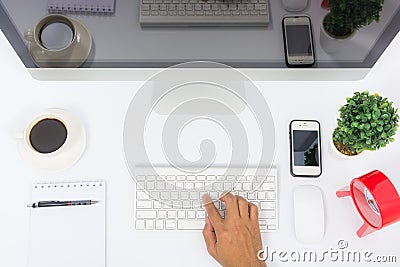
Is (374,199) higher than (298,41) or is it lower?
lower

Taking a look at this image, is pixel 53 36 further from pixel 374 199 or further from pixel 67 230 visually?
pixel 374 199

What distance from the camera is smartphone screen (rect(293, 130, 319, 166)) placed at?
87 centimetres

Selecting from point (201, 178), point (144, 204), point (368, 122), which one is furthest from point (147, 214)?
point (368, 122)

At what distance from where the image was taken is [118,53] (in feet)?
2.49

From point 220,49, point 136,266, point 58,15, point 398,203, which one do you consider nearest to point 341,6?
point 220,49

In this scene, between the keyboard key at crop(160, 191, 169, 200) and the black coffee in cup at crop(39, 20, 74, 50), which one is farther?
the keyboard key at crop(160, 191, 169, 200)

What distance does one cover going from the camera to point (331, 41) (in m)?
0.77

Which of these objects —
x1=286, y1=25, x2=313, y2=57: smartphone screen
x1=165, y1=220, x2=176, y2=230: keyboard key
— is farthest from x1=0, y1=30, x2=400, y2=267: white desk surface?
x1=286, y1=25, x2=313, y2=57: smartphone screen

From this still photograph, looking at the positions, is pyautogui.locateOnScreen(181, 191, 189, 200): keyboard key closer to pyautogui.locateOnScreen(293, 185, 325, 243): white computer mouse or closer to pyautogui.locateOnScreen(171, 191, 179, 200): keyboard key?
pyautogui.locateOnScreen(171, 191, 179, 200): keyboard key

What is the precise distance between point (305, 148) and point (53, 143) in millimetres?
475

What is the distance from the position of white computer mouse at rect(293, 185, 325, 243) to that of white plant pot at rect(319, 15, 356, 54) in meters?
0.27

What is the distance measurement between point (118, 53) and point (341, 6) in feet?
1.21

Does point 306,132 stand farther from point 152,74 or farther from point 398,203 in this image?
point 152,74

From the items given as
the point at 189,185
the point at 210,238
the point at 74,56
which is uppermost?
the point at 74,56
